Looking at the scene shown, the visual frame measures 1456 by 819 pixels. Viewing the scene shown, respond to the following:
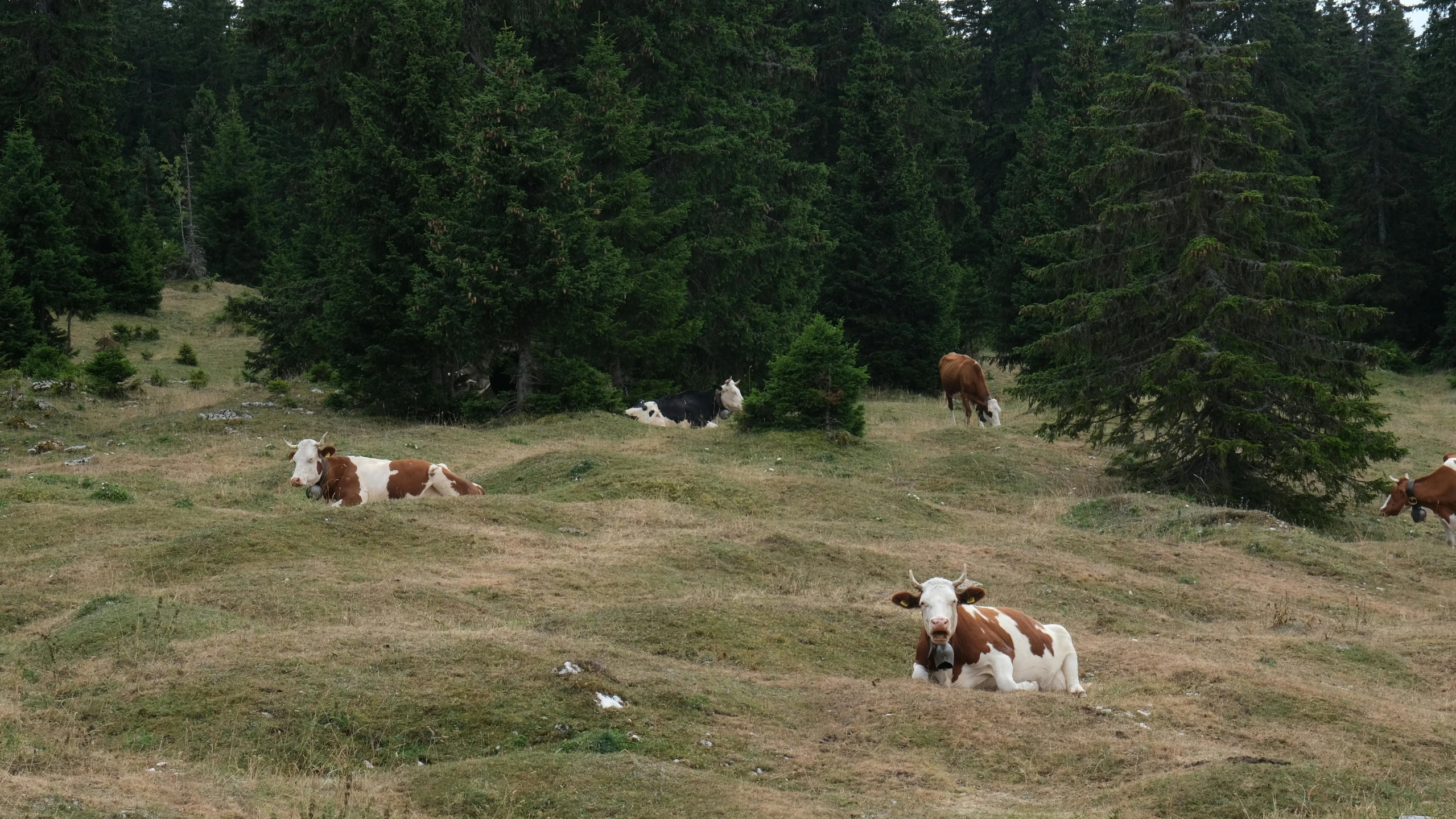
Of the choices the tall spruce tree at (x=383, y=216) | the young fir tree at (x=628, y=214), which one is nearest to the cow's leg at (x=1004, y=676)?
the tall spruce tree at (x=383, y=216)

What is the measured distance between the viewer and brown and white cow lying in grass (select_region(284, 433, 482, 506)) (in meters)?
18.8

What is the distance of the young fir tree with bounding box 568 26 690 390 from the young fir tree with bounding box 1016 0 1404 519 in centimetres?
1067

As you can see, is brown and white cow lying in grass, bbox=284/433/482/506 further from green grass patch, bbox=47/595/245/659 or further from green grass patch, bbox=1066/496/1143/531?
A: green grass patch, bbox=1066/496/1143/531

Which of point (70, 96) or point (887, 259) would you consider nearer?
point (887, 259)

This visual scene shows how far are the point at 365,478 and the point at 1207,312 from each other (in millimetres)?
14303

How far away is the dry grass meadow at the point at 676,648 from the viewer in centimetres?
865

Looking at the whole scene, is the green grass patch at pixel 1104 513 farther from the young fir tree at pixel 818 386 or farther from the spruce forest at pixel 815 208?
the young fir tree at pixel 818 386

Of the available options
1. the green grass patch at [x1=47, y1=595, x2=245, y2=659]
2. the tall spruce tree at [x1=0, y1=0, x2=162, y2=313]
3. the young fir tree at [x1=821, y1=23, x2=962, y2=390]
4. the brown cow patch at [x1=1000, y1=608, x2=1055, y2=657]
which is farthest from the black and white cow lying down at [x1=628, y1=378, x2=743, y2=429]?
the tall spruce tree at [x1=0, y1=0, x2=162, y2=313]

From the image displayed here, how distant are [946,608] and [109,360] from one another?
25373mm

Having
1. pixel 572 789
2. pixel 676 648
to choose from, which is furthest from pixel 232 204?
pixel 572 789

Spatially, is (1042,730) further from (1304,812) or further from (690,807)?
(690,807)

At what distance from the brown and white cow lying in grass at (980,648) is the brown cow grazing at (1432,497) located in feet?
43.1

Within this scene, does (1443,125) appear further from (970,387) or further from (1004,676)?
(1004,676)

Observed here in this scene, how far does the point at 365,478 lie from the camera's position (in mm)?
18984
